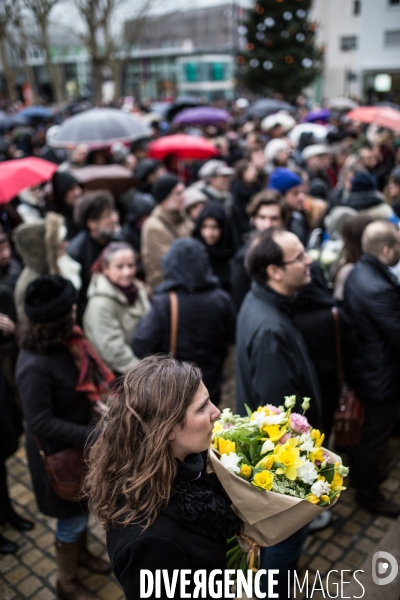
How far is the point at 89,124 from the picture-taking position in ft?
25.7

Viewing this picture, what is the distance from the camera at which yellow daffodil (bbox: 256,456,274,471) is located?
1976mm

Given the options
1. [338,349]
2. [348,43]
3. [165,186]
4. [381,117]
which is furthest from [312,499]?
[348,43]

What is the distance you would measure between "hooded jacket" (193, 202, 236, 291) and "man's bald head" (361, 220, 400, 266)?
2.01m

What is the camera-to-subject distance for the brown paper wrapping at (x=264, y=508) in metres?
Result: 1.92

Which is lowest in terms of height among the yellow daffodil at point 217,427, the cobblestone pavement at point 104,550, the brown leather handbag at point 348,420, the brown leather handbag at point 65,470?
the cobblestone pavement at point 104,550

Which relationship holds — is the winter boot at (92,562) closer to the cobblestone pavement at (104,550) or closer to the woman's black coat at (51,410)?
the cobblestone pavement at (104,550)

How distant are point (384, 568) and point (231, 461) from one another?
1.82m

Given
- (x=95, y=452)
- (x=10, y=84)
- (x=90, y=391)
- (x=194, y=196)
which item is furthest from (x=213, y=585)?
(x=10, y=84)

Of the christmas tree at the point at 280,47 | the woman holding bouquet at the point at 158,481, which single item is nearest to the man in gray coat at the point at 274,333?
the woman holding bouquet at the point at 158,481

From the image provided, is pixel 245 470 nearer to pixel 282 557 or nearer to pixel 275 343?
pixel 275 343

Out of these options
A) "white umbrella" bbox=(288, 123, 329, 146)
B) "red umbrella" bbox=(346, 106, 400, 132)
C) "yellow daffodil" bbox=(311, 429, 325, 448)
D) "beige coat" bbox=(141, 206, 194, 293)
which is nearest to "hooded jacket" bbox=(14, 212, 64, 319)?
"beige coat" bbox=(141, 206, 194, 293)

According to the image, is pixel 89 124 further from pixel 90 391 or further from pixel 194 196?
pixel 90 391

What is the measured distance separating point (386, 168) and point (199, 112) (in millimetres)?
5479

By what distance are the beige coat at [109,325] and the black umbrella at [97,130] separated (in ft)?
14.4
